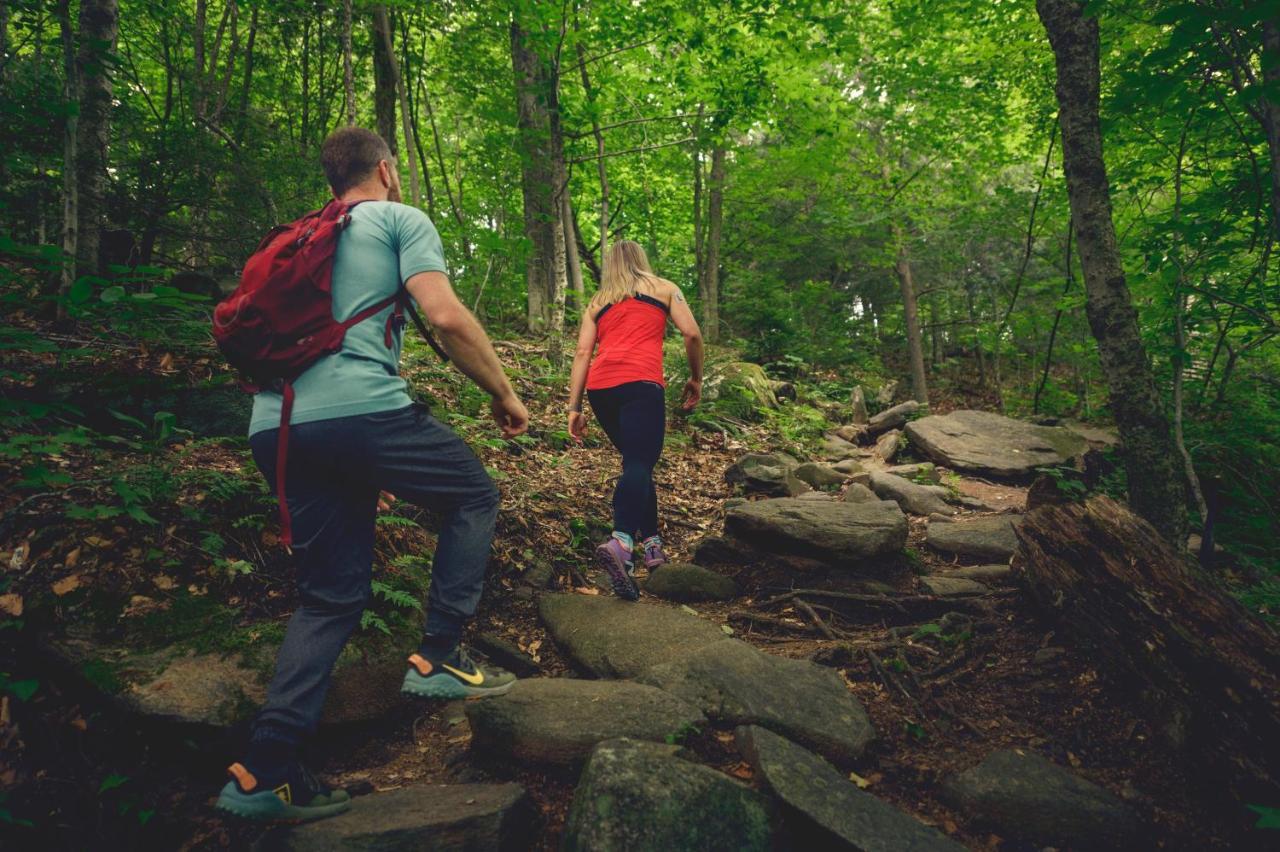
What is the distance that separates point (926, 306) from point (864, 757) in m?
21.3

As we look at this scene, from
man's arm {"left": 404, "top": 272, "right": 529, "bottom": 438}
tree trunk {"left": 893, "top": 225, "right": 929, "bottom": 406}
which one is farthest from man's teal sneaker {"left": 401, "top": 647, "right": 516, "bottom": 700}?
tree trunk {"left": 893, "top": 225, "right": 929, "bottom": 406}

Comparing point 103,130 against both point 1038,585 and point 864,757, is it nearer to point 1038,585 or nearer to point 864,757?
point 864,757

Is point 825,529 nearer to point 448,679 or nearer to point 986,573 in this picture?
point 986,573

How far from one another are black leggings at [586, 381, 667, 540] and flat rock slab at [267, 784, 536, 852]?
2.05m

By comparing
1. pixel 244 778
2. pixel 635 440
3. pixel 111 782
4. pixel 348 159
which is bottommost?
pixel 111 782

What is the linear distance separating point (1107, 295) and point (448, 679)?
450cm

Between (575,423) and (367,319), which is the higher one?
(367,319)

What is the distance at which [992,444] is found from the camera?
895 cm

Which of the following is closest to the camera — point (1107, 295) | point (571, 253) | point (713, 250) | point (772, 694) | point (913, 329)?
point (772, 694)

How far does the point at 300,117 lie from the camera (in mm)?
11438

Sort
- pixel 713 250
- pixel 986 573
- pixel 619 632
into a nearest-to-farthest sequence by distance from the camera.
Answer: pixel 619 632, pixel 986 573, pixel 713 250

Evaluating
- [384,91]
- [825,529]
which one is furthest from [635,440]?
[384,91]

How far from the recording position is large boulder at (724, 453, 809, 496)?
677cm

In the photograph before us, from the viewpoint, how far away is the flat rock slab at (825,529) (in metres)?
4.44
